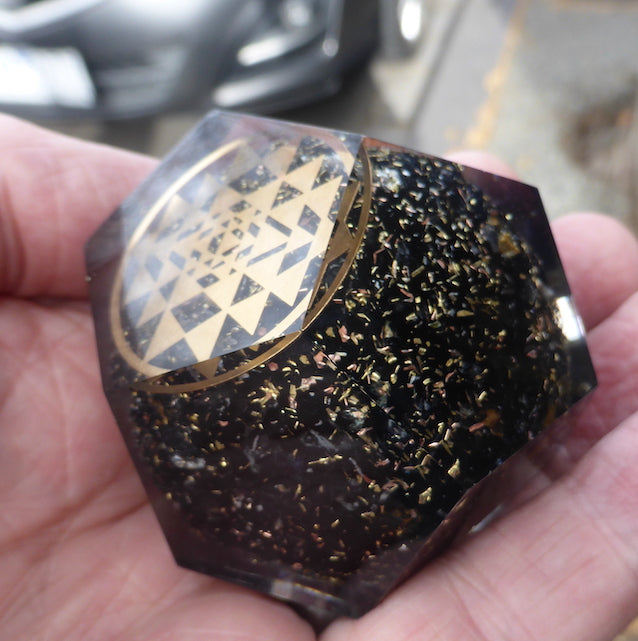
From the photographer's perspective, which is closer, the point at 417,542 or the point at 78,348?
the point at 417,542

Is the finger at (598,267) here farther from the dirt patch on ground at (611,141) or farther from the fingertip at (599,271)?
the dirt patch on ground at (611,141)

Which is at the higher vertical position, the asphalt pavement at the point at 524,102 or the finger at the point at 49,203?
the asphalt pavement at the point at 524,102

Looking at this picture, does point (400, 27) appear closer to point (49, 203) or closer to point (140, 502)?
point (49, 203)

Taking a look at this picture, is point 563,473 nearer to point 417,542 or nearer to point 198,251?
point 417,542

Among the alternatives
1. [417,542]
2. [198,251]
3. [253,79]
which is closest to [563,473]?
[417,542]

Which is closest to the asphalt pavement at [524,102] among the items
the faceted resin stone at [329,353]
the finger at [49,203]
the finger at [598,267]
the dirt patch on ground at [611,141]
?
the dirt patch on ground at [611,141]

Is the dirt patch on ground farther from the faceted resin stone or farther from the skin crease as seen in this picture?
the faceted resin stone
